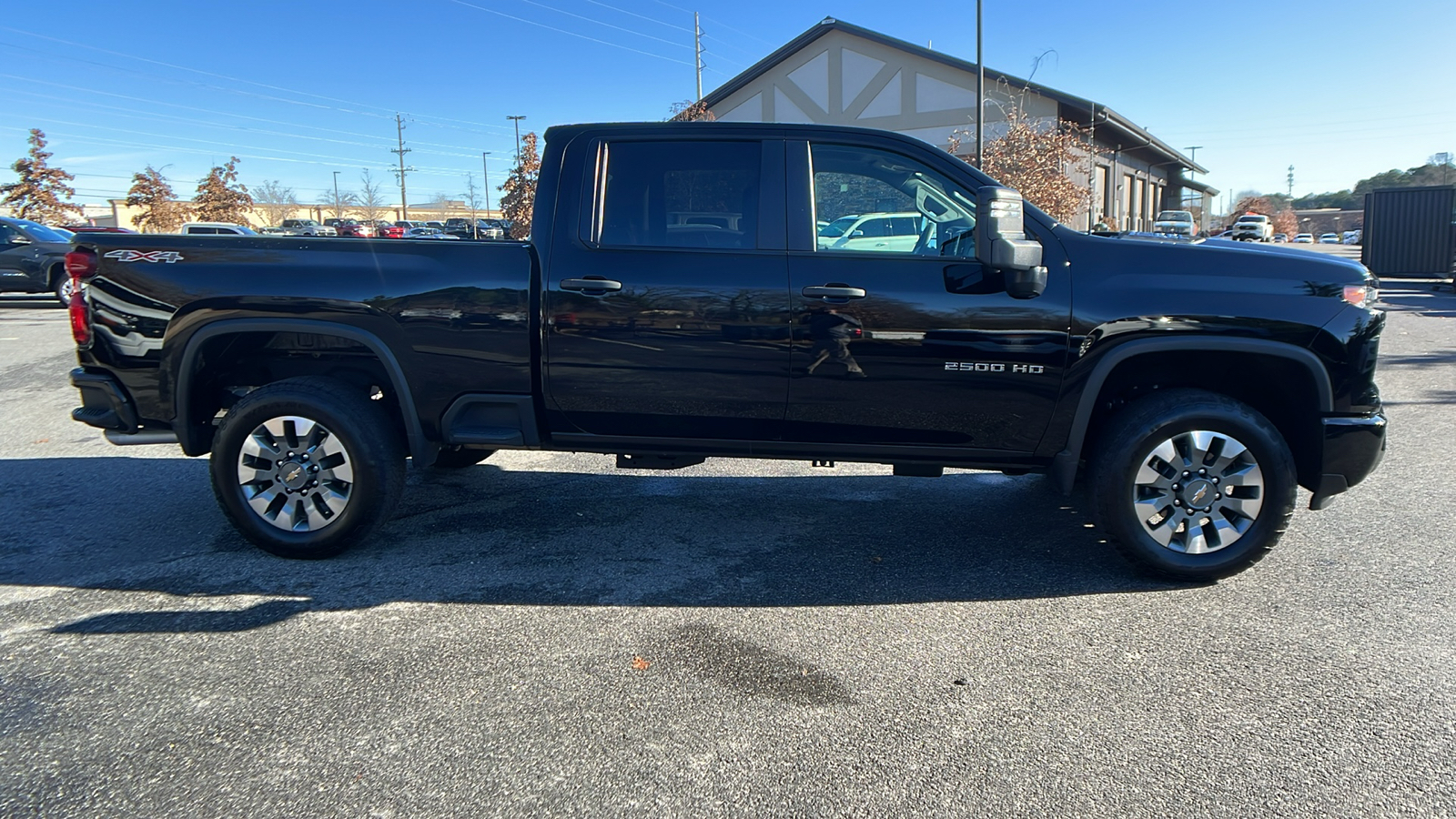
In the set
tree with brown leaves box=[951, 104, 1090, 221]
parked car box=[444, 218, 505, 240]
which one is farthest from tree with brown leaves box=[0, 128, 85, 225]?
tree with brown leaves box=[951, 104, 1090, 221]

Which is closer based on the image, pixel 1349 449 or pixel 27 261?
pixel 1349 449

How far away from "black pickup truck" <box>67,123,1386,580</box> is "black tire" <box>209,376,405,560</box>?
0.01 metres

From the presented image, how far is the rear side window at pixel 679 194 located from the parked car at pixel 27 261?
58.3 ft

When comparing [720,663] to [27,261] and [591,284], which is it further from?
[27,261]

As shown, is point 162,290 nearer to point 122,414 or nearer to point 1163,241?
point 122,414

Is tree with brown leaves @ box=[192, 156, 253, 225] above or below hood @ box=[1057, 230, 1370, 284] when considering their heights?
above

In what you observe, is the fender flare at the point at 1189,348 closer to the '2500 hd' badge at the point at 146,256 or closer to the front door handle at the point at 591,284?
the front door handle at the point at 591,284

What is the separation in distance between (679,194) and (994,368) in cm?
166

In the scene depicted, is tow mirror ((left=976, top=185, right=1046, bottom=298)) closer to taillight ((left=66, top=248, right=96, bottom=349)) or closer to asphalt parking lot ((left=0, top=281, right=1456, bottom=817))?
asphalt parking lot ((left=0, top=281, right=1456, bottom=817))

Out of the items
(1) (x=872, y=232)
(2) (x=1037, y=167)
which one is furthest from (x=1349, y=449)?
(2) (x=1037, y=167)

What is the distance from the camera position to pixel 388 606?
12.7 feet

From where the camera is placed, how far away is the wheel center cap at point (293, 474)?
4336 mm

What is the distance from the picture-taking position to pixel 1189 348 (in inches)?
155

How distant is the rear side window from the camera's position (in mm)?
4250
